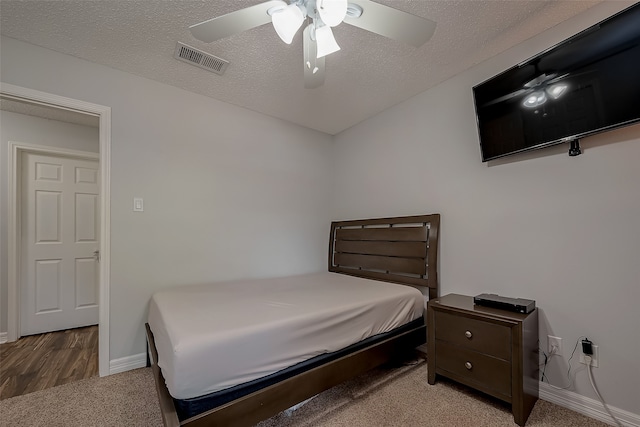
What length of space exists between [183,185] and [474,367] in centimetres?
275

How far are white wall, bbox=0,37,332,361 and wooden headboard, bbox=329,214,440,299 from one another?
0.49m

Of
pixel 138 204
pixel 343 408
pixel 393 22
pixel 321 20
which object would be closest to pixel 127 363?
pixel 138 204

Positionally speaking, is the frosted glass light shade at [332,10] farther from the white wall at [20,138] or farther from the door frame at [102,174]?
the white wall at [20,138]

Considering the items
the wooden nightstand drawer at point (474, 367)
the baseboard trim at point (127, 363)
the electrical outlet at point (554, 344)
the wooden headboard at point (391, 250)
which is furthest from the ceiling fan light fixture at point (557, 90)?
the baseboard trim at point (127, 363)

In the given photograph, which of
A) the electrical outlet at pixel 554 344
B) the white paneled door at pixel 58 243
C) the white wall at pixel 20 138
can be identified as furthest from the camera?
the white paneled door at pixel 58 243

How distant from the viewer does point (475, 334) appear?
1.75m

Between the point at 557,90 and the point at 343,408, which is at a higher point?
the point at 557,90

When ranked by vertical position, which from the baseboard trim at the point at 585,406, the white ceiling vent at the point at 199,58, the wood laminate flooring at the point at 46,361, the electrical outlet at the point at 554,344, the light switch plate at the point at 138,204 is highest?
the white ceiling vent at the point at 199,58

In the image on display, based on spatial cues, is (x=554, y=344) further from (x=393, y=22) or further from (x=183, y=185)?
(x=183, y=185)

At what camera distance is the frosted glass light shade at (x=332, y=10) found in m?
1.18

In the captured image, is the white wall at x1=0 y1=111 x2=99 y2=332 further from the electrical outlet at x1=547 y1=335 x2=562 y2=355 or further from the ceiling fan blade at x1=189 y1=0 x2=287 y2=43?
the electrical outlet at x1=547 y1=335 x2=562 y2=355

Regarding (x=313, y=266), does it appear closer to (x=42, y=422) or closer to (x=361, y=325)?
(x=361, y=325)

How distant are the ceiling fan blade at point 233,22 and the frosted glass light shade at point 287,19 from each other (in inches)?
1.8

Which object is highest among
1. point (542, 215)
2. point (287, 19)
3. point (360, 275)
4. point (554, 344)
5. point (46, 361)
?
point (287, 19)
